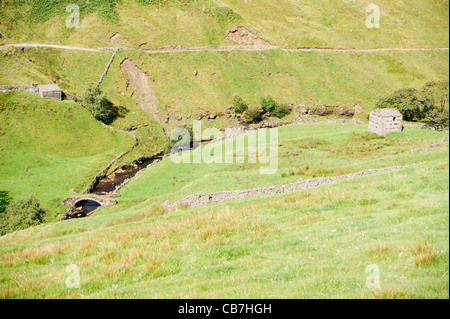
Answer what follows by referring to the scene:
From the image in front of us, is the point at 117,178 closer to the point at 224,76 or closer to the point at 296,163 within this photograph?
the point at 296,163

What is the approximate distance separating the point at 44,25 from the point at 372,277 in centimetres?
10983

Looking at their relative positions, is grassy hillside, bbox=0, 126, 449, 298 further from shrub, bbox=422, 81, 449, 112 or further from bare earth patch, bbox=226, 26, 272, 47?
bare earth patch, bbox=226, 26, 272, 47

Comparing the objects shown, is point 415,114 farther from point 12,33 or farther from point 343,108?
point 12,33

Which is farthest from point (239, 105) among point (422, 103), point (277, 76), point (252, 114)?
point (422, 103)

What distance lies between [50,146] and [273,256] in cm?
5513

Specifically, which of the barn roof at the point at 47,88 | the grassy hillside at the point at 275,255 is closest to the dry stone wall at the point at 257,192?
the grassy hillside at the point at 275,255

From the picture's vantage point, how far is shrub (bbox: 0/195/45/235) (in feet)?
110

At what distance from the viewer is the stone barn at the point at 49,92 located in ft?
214

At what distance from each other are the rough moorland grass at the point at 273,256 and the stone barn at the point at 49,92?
198 feet

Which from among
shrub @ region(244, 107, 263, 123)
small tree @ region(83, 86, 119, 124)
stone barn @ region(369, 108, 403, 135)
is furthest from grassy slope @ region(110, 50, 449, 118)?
stone barn @ region(369, 108, 403, 135)

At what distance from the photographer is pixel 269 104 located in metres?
82.0

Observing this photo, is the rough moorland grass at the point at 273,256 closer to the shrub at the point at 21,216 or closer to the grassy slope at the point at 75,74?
the shrub at the point at 21,216

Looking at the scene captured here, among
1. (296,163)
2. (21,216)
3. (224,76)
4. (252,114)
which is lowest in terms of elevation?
(21,216)
